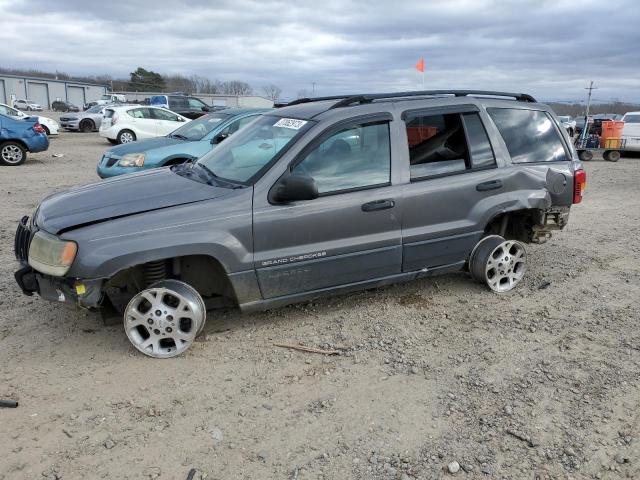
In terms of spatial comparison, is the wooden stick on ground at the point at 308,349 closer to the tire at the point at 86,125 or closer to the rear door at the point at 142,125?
the rear door at the point at 142,125

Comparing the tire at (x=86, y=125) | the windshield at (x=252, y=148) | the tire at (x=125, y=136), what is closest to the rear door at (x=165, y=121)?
the tire at (x=125, y=136)

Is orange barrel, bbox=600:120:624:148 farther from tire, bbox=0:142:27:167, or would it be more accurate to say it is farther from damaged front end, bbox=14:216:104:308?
damaged front end, bbox=14:216:104:308

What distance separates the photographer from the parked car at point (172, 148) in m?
8.47

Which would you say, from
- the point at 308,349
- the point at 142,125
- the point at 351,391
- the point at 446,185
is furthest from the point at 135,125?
the point at 351,391

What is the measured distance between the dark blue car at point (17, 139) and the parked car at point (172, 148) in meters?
6.31

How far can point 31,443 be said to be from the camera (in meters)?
2.90

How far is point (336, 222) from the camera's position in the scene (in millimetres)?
4074

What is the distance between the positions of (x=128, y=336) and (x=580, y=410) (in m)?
3.03

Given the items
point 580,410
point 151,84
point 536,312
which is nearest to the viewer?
point 580,410

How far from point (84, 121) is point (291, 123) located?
2693cm

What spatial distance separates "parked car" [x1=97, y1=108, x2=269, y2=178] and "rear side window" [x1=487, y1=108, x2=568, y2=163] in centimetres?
426

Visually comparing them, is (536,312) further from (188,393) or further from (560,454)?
(188,393)

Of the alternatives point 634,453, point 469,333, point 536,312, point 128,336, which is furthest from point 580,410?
point 128,336

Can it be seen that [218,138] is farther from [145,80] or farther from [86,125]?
[145,80]
